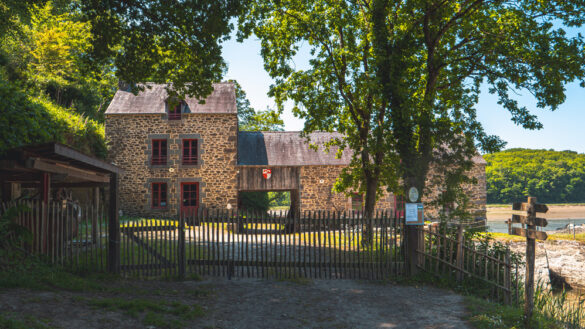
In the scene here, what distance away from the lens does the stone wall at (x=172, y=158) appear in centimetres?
2002

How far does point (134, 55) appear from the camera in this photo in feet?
32.1

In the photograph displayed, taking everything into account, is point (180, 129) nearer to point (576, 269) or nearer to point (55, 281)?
point (55, 281)

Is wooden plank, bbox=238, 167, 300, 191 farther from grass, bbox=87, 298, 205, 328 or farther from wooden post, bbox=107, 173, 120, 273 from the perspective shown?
grass, bbox=87, 298, 205, 328

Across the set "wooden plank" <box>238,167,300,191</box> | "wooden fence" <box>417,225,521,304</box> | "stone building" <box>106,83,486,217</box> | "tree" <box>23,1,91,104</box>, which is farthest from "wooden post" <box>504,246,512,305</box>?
"tree" <box>23,1,91,104</box>

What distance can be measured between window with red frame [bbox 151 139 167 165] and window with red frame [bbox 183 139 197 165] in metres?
1.05

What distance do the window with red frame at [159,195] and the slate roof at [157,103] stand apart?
12.8 feet

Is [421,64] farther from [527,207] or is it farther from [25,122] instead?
[25,122]

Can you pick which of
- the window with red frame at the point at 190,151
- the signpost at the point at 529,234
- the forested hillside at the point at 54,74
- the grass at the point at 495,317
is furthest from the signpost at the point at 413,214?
the window with red frame at the point at 190,151

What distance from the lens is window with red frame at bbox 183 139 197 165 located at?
20.3 m

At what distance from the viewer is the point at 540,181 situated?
225ft

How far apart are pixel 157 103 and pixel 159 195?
4.94 m

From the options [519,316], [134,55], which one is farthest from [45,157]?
[519,316]

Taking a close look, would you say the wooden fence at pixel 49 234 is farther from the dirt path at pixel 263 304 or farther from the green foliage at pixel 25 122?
the green foliage at pixel 25 122

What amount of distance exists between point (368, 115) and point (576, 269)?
1021cm
